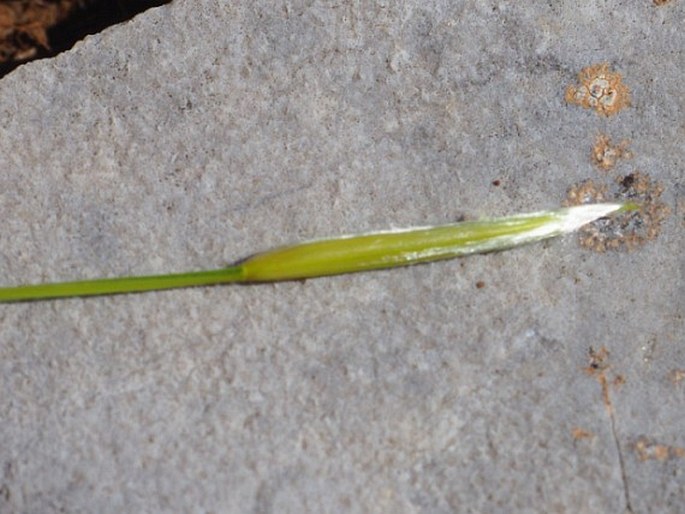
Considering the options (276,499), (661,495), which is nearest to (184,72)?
(276,499)

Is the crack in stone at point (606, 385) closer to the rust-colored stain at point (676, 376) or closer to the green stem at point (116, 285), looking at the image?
the rust-colored stain at point (676, 376)

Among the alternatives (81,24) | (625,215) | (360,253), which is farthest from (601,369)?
(81,24)

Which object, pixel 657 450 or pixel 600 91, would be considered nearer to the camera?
pixel 657 450

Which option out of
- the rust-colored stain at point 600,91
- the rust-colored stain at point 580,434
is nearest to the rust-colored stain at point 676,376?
the rust-colored stain at point 580,434

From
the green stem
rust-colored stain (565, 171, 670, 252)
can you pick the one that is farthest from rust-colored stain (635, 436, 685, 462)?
the green stem

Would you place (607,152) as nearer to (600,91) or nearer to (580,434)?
(600,91)

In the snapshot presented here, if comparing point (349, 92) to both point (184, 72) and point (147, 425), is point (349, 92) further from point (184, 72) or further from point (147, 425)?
point (147, 425)

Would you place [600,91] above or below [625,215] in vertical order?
above

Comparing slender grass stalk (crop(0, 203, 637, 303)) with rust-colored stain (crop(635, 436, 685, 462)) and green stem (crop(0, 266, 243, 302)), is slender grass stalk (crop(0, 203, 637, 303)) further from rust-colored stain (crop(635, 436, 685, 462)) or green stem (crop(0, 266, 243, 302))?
rust-colored stain (crop(635, 436, 685, 462))
